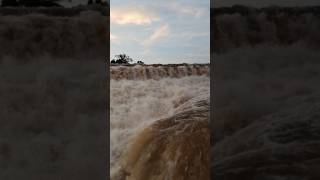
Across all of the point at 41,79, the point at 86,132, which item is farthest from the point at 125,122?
the point at 41,79

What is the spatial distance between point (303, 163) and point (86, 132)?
6.12 feet

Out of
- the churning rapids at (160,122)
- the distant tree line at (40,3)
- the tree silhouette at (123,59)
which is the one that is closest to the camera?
the distant tree line at (40,3)

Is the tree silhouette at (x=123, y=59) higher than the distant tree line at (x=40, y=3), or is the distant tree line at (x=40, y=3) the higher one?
the distant tree line at (x=40, y=3)

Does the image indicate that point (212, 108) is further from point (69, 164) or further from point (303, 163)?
point (69, 164)

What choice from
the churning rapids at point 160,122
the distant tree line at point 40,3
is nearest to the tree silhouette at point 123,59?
the churning rapids at point 160,122

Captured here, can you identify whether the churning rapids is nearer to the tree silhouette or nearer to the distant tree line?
the tree silhouette

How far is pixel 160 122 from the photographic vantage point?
475 cm

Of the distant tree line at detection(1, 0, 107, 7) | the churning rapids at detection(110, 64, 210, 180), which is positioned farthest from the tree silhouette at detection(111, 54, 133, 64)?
the distant tree line at detection(1, 0, 107, 7)

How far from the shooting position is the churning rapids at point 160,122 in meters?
4.67

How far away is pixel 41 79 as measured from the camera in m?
4.15

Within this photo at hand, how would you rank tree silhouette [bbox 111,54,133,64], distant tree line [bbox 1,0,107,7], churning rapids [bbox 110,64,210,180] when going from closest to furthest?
distant tree line [bbox 1,0,107,7], churning rapids [bbox 110,64,210,180], tree silhouette [bbox 111,54,133,64]

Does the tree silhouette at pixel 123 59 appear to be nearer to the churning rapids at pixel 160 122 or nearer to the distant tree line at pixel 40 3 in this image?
the churning rapids at pixel 160 122

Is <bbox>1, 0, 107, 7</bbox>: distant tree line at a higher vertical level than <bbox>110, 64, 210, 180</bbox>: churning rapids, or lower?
higher

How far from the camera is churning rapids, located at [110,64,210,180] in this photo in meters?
4.67
